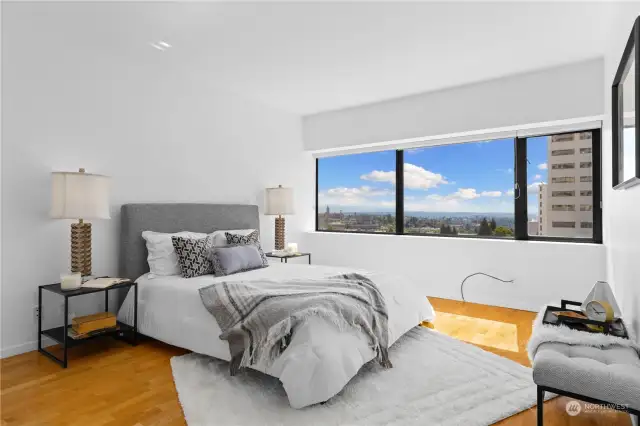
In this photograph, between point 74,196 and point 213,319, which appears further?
point 74,196

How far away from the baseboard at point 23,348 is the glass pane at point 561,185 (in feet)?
15.9

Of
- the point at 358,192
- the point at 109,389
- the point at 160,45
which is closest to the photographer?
the point at 109,389

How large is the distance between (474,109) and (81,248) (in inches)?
164

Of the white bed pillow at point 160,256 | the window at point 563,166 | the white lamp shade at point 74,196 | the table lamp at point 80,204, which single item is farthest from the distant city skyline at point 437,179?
the white lamp shade at point 74,196

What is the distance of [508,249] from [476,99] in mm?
1736

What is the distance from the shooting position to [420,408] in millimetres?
2188

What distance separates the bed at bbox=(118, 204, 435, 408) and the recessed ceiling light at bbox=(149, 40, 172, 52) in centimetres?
144

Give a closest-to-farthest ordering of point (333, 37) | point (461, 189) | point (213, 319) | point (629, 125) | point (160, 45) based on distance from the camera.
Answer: point (629, 125) → point (213, 319) → point (333, 37) → point (160, 45) → point (461, 189)

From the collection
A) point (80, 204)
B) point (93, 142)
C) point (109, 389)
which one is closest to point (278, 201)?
point (93, 142)

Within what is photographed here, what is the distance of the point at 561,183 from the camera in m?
4.33

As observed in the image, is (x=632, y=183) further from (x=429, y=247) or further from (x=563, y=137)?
(x=429, y=247)

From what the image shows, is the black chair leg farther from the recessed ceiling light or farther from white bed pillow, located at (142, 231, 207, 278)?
the recessed ceiling light

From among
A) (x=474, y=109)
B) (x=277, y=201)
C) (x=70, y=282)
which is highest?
(x=474, y=109)

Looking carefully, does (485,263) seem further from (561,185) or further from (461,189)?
(561,185)
